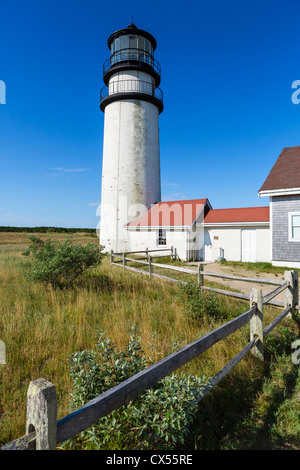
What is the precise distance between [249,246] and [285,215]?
11.4ft

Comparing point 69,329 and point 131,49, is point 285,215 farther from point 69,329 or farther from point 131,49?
point 131,49

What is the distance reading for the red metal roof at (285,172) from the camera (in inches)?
557

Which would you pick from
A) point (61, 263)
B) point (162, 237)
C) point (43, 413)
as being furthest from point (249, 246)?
point (43, 413)

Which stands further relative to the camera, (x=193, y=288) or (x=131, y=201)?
(x=131, y=201)

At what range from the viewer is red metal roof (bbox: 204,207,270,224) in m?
16.6

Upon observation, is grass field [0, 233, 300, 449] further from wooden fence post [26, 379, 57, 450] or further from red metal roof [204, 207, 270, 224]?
red metal roof [204, 207, 270, 224]

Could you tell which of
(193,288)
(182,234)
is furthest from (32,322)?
(182,234)

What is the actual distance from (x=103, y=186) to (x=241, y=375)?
61.6 ft

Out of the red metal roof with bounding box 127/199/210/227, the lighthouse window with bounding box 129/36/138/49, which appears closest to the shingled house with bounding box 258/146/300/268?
the red metal roof with bounding box 127/199/210/227

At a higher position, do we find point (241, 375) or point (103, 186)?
point (103, 186)

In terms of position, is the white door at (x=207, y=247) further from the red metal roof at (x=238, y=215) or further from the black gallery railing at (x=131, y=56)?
the black gallery railing at (x=131, y=56)

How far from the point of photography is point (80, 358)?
2.60m

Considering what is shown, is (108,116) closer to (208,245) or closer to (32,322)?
(208,245)

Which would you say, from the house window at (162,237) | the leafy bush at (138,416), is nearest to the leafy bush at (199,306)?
the leafy bush at (138,416)
